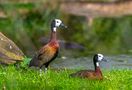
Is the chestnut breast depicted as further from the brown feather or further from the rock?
the rock

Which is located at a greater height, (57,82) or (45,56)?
(45,56)

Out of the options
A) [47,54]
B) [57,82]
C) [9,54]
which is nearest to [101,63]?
[9,54]

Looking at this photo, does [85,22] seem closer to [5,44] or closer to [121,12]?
[121,12]

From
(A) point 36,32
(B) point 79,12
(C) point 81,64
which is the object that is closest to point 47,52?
(C) point 81,64

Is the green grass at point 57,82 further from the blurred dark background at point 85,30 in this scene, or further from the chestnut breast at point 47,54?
the blurred dark background at point 85,30

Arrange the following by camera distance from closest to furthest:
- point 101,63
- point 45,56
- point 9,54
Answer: point 45,56 → point 9,54 → point 101,63

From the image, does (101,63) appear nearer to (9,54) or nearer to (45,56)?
(9,54)

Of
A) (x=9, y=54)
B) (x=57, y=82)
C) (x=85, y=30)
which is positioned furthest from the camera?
(x=85, y=30)

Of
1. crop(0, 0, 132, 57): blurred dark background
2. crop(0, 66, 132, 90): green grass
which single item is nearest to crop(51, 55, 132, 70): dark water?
crop(0, 0, 132, 57): blurred dark background

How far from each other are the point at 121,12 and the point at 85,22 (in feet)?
12.4

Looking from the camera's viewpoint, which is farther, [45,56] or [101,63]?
[101,63]

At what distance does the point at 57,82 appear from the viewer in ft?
27.4

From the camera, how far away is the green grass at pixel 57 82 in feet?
25.9

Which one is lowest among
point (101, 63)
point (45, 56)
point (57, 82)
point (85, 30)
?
point (101, 63)
